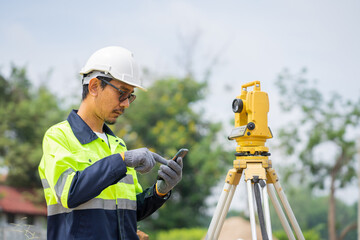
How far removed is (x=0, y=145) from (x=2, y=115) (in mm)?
1442

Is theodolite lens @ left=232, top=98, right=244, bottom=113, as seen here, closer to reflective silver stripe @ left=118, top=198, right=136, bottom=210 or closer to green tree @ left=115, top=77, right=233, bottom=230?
reflective silver stripe @ left=118, top=198, right=136, bottom=210

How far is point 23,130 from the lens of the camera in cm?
1814

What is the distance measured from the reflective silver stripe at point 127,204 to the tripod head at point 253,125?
951mm

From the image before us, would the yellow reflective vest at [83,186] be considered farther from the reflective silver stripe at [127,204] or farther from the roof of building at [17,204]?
the roof of building at [17,204]

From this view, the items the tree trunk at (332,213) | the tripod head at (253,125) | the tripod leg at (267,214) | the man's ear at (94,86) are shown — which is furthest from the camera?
the tree trunk at (332,213)

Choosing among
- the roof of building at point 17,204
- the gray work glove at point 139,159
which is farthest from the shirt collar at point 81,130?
the roof of building at point 17,204

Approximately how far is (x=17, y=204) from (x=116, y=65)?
16.7 metres

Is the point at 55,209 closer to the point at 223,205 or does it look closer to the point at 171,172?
the point at 171,172

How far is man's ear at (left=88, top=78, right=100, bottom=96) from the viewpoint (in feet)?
7.48

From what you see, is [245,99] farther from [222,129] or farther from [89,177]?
[222,129]

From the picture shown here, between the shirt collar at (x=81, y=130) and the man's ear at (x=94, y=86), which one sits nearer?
the shirt collar at (x=81, y=130)

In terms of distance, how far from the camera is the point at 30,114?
17859 mm

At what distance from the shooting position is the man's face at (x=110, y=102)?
2258mm

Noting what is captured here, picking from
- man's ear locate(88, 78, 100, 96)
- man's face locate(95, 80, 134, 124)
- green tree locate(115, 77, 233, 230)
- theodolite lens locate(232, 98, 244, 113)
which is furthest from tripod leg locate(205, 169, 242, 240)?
green tree locate(115, 77, 233, 230)
